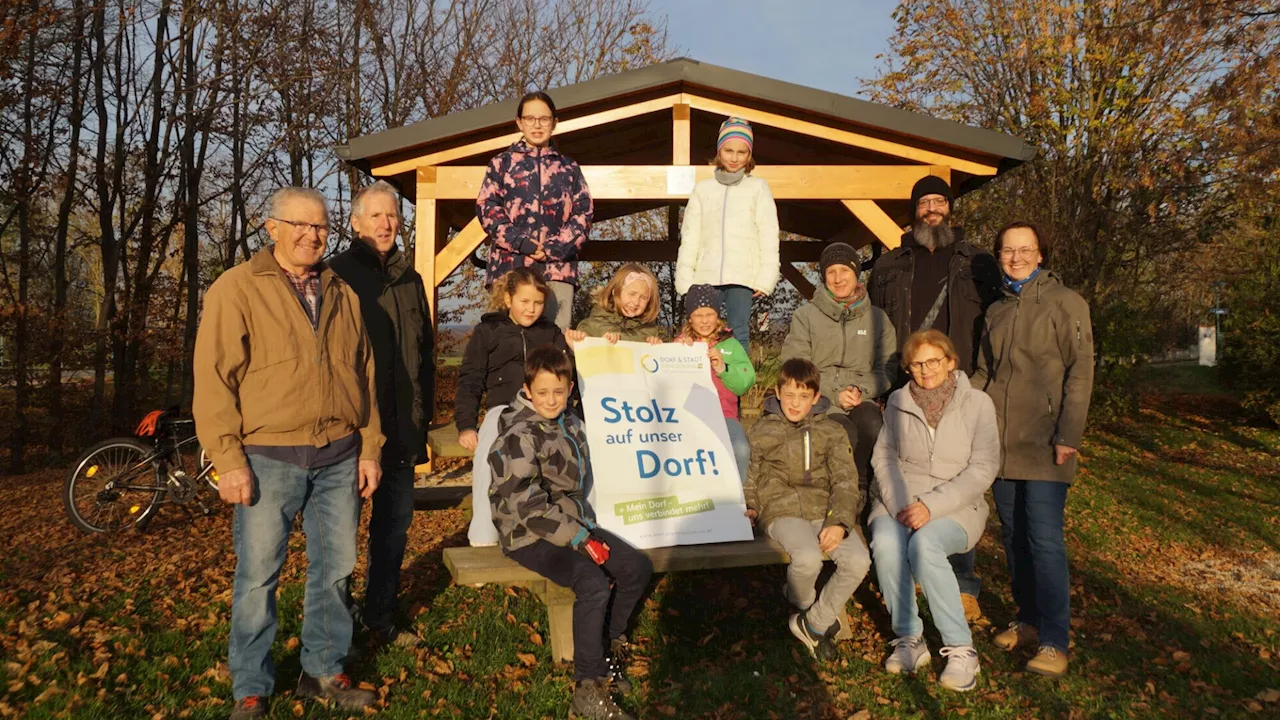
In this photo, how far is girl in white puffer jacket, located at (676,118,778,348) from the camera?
5828mm

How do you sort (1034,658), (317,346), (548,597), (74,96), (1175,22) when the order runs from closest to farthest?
1. (317,346)
2. (548,597)
3. (1034,658)
4. (1175,22)
5. (74,96)

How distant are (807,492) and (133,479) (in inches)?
267

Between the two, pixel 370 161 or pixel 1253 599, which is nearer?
pixel 1253 599

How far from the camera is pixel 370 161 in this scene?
28.3 feet

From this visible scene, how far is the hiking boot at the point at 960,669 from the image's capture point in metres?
4.00

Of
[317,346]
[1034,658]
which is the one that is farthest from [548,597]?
[1034,658]

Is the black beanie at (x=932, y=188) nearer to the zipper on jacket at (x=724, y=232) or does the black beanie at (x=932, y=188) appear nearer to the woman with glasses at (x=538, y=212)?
the zipper on jacket at (x=724, y=232)

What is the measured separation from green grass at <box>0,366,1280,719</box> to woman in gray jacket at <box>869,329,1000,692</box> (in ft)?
1.18

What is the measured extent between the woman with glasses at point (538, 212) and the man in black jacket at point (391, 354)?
1.48 metres

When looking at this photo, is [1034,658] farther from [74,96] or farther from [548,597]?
[74,96]

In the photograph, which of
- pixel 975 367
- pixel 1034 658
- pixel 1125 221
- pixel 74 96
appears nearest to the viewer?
pixel 1034 658

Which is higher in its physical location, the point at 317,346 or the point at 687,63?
the point at 687,63

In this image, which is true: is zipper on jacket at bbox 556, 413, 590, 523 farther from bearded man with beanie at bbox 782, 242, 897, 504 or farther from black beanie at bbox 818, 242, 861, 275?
A: black beanie at bbox 818, 242, 861, 275

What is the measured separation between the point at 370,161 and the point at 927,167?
6058 millimetres
